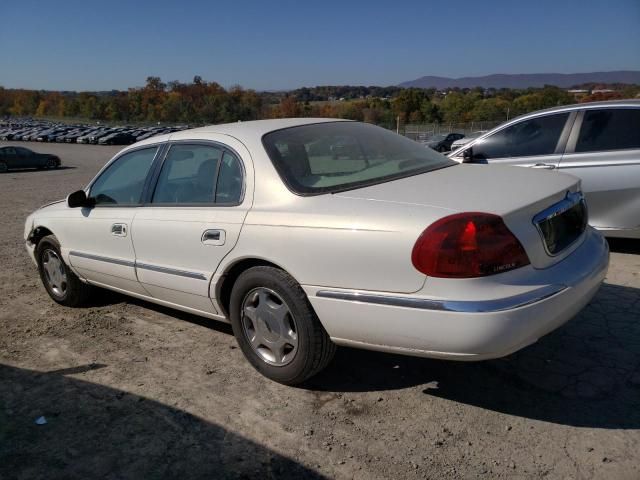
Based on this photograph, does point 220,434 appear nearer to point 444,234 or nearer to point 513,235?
point 444,234

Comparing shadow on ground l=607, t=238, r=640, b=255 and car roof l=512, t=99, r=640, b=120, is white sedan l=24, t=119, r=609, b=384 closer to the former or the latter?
car roof l=512, t=99, r=640, b=120

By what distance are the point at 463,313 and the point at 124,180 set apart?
301 centimetres

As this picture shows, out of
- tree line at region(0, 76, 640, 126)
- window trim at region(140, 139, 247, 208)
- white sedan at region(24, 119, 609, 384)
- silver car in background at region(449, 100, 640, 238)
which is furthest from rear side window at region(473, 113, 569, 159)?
tree line at region(0, 76, 640, 126)

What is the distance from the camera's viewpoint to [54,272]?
504cm

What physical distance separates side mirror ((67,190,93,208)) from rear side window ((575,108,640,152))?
189 inches

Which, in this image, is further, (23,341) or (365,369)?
(23,341)

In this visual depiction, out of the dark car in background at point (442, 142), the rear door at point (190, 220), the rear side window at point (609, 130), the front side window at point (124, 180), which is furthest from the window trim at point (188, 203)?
the dark car in background at point (442, 142)

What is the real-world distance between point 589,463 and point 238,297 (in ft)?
6.59

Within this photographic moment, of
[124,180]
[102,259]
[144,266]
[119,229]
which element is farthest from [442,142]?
[144,266]

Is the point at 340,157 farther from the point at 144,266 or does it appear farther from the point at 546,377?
the point at 546,377

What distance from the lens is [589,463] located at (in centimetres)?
245

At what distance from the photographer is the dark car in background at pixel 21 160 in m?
27.1

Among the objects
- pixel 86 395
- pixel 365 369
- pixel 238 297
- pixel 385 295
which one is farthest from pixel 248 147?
pixel 86 395

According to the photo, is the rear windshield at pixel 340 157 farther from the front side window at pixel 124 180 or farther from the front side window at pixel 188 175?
the front side window at pixel 124 180
